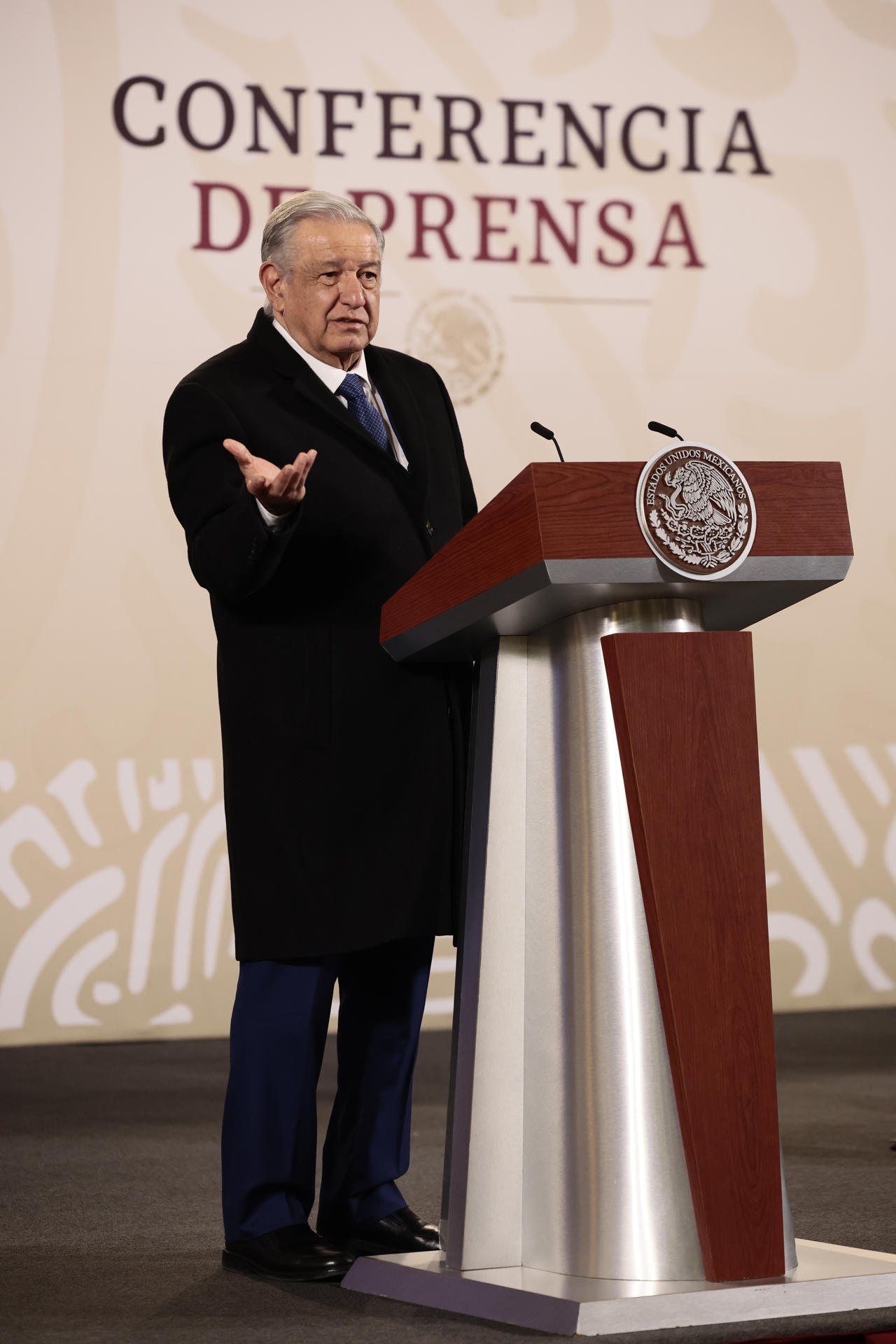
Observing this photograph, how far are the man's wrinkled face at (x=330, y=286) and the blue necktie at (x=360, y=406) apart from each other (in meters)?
0.04

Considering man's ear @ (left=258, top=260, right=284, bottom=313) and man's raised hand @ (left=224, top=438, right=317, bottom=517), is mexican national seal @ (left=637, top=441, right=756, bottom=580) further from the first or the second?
man's ear @ (left=258, top=260, right=284, bottom=313)

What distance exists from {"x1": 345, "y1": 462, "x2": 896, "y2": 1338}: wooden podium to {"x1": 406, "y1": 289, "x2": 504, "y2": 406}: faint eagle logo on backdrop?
9.88ft

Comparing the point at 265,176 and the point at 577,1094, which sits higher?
the point at 265,176

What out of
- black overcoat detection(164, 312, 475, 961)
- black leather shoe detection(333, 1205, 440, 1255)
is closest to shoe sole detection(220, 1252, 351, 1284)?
black leather shoe detection(333, 1205, 440, 1255)

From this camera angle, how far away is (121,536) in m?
4.34

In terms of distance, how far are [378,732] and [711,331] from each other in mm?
3114

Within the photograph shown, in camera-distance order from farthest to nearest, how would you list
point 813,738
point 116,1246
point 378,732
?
point 813,738
point 116,1246
point 378,732

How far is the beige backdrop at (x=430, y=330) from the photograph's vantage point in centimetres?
430

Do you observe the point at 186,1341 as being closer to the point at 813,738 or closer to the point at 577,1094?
the point at 577,1094

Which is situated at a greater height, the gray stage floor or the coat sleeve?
the coat sleeve

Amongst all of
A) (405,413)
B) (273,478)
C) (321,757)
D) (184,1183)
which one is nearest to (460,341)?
(405,413)

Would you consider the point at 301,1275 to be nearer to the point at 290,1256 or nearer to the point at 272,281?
the point at 290,1256

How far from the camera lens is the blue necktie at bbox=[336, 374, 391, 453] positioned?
2.02 metres

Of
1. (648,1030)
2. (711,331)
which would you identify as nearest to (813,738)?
(711,331)
